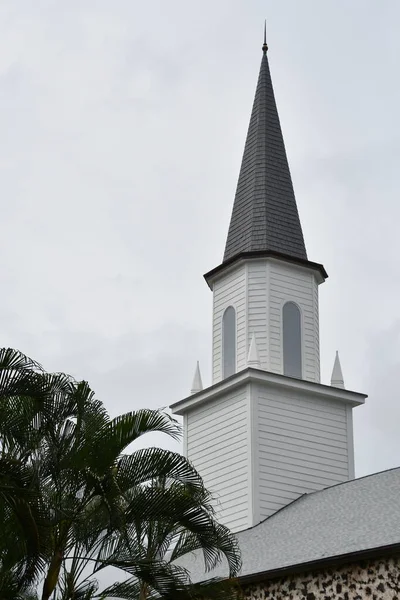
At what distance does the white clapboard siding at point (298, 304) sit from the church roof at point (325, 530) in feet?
14.3

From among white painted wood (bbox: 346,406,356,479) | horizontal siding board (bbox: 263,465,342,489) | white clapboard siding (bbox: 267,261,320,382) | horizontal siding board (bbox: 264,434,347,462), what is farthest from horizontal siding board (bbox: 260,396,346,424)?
horizontal siding board (bbox: 263,465,342,489)

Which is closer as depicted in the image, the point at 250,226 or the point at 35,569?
the point at 35,569

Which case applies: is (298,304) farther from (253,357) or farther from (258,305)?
(253,357)

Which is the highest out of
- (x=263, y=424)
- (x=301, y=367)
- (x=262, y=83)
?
(x=262, y=83)

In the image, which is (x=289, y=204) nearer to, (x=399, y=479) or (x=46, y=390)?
(x=399, y=479)

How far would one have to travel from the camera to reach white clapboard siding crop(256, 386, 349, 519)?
2894cm

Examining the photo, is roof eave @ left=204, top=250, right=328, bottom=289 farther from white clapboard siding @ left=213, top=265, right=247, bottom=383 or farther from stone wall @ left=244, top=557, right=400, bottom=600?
stone wall @ left=244, top=557, right=400, bottom=600

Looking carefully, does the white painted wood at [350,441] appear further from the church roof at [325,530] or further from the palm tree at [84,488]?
the palm tree at [84,488]

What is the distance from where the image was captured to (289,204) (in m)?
33.4

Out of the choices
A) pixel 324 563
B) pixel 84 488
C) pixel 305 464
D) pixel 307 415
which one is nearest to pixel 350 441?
pixel 307 415

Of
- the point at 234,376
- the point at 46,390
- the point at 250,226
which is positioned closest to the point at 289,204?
the point at 250,226

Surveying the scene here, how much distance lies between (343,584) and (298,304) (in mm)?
13528

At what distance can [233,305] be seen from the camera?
104 feet

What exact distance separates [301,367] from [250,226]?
15.7 ft
